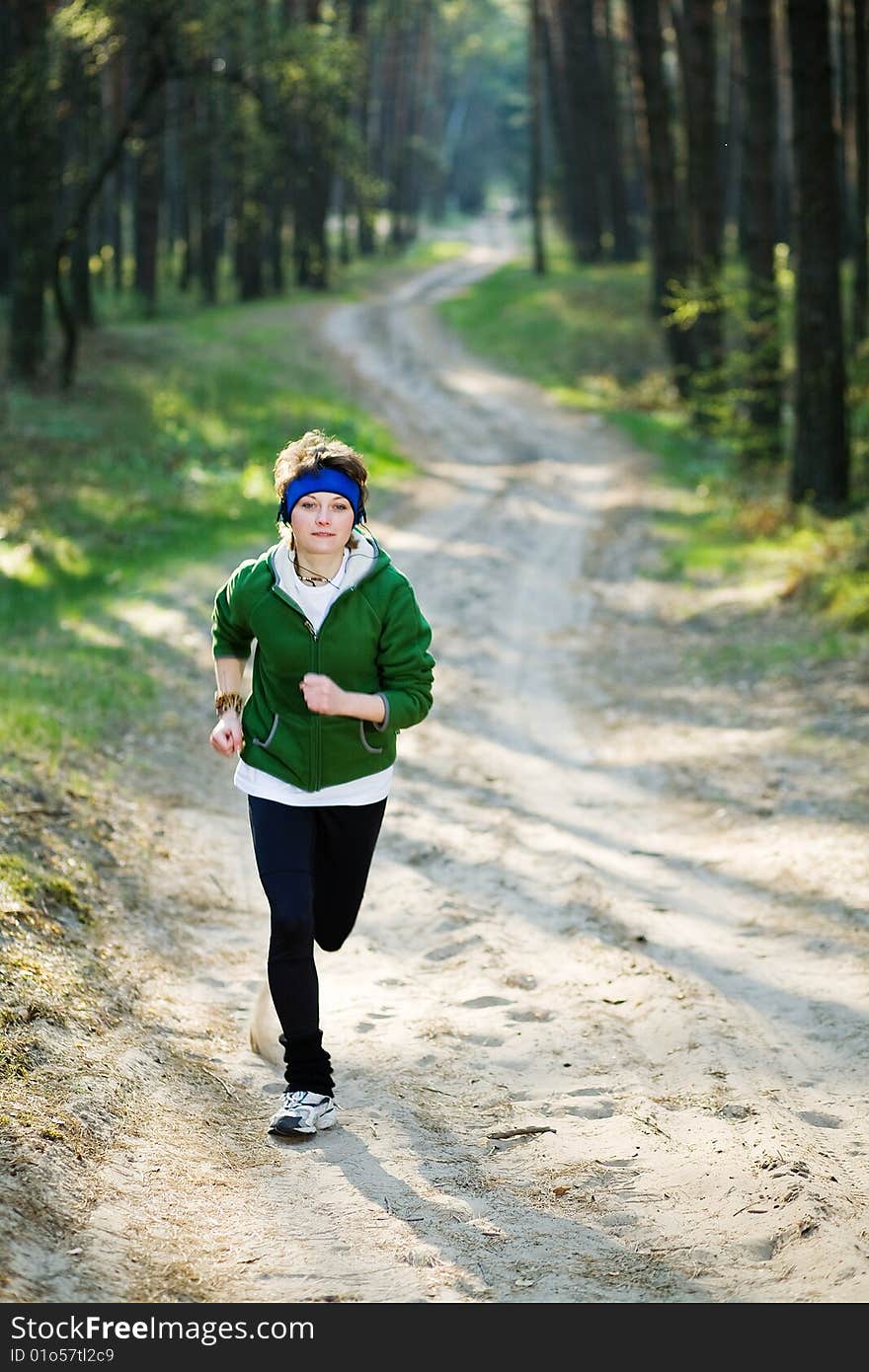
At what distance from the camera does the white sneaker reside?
197 inches

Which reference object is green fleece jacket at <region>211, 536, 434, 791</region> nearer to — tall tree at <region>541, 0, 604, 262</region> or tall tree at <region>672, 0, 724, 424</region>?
tall tree at <region>672, 0, 724, 424</region>

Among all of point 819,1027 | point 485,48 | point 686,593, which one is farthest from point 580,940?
point 485,48

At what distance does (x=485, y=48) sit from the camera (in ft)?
317

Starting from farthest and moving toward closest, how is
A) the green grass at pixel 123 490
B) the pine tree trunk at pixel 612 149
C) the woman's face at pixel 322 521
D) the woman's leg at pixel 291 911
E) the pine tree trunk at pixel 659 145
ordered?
1. the pine tree trunk at pixel 612 149
2. the pine tree trunk at pixel 659 145
3. the green grass at pixel 123 490
4. the woman's leg at pixel 291 911
5. the woman's face at pixel 322 521

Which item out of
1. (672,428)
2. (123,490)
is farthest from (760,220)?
(123,490)

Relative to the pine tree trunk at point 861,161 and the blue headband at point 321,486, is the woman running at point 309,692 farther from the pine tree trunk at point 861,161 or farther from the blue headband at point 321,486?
the pine tree trunk at point 861,161

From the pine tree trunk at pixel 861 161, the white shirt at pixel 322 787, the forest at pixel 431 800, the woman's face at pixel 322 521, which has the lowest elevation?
the forest at pixel 431 800

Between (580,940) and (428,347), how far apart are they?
3201 cm

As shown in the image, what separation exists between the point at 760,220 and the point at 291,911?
725 inches

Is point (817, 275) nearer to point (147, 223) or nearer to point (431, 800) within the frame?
point (431, 800)

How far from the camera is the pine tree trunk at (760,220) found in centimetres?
1995

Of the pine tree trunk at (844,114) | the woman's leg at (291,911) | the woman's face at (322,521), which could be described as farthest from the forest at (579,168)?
the woman's leg at (291,911)

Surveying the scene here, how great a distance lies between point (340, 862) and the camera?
5.05 metres

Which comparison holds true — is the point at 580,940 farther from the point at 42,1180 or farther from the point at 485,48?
the point at 485,48
